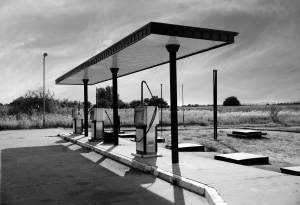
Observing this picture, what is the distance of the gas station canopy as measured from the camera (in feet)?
29.0

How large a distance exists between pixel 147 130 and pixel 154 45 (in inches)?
Result: 101

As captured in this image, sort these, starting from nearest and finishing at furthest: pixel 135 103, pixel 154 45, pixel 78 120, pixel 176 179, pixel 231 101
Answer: pixel 176 179 → pixel 154 45 → pixel 78 120 → pixel 135 103 → pixel 231 101

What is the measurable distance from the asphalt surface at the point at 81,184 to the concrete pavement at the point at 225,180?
0.78 feet

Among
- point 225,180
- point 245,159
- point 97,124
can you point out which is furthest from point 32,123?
point 225,180

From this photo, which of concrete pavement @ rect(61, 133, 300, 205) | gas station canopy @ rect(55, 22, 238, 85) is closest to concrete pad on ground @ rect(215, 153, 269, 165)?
concrete pavement @ rect(61, 133, 300, 205)

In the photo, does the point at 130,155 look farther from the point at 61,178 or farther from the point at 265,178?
the point at 265,178

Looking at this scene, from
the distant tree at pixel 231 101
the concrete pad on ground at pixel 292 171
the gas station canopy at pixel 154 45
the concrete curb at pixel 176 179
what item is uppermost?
the distant tree at pixel 231 101

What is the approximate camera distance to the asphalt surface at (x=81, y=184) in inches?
247

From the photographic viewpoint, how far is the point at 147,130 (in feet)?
34.5

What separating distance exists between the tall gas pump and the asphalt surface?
1.00 m

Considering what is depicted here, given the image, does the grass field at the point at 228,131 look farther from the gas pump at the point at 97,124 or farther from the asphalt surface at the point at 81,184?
the asphalt surface at the point at 81,184

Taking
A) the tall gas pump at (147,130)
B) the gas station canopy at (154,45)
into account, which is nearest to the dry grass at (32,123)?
the gas station canopy at (154,45)

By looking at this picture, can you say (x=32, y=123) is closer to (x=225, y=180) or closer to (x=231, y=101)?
(x=225, y=180)

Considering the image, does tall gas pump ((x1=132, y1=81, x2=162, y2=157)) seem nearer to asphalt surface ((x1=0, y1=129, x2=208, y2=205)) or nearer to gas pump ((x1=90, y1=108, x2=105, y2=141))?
asphalt surface ((x1=0, y1=129, x2=208, y2=205))
